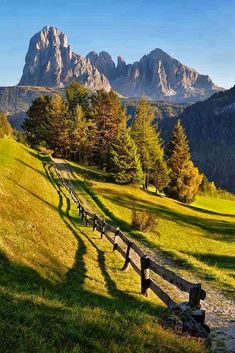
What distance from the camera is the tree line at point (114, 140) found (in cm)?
6962

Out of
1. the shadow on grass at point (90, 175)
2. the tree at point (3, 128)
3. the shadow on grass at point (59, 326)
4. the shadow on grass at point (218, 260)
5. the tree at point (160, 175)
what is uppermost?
the tree at point (3, 128)

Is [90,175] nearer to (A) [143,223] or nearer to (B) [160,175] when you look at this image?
(B) [160,175]

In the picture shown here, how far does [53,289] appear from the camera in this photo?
608 inches

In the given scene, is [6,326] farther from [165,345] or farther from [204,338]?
[204,338]

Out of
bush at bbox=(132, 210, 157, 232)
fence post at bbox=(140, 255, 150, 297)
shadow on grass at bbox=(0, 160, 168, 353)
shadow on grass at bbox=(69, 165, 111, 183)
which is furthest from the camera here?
shadow on grass at bbox=(69, 165, 111, 183)

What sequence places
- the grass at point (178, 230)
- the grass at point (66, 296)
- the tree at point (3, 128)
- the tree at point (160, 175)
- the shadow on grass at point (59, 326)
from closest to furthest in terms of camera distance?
1. the shadow on grass at point (59, 326)
2. the grass at point (66, 296)
3. the grass at point (178, 230)
4. the tree at point (160, 175)
5. the tree at point (3, 128)

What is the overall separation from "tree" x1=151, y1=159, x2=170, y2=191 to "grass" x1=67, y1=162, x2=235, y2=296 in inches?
278

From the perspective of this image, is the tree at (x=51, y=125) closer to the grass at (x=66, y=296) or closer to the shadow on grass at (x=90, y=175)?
the shadow on grass at (x=90, y=175)

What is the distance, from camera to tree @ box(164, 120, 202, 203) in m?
83.0

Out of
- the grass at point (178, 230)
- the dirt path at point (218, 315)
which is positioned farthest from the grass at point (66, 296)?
the grass at point (178, 230)

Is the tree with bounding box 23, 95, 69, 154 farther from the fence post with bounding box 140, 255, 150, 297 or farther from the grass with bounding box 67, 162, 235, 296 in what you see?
the fence post with bounding box 140, 255, 150, 297

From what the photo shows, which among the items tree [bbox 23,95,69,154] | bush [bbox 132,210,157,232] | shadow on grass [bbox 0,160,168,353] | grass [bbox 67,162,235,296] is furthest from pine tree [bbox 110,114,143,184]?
shadow on grass [bbox 0,160,168,353]

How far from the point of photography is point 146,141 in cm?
7838

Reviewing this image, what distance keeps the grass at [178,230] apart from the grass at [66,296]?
4645 millimetres
